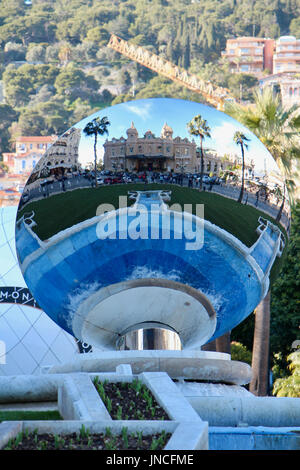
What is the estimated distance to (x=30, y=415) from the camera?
22.2 ft

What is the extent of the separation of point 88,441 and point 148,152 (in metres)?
3.01

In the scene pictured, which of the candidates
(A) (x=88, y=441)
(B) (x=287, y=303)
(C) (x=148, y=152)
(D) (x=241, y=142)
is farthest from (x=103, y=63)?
(A) (x=88, y=441)

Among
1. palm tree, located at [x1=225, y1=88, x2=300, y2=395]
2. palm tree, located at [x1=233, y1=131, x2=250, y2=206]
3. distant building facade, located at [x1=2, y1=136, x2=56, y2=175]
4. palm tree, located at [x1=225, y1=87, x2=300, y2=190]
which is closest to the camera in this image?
palm tree, located at [x1=233, y1=131, x2=250, y2=206]

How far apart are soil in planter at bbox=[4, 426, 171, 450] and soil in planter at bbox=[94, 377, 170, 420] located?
1.72 ft

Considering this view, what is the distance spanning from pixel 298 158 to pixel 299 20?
181 meters

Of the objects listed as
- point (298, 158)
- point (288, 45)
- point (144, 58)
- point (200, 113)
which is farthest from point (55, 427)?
point (288, 45)

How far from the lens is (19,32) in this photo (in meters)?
197

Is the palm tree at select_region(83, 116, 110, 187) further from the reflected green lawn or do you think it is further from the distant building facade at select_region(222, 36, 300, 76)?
the distant building facade at select_region(222, 36, 300, 76)

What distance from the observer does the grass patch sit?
666cm

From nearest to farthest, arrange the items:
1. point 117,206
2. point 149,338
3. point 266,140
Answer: point 117,206, point 149,338, point 266,140

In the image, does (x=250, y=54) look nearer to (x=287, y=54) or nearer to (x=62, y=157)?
(x=287, y=54)

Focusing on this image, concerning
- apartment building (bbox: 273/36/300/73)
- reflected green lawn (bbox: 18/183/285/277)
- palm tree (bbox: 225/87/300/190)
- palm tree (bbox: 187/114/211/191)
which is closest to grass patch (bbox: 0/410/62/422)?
reflected green lawn (bbox: 18/183/285/277)

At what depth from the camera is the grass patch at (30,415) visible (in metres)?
6.66

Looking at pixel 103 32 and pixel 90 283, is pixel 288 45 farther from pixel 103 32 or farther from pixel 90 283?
pixel 90 283
